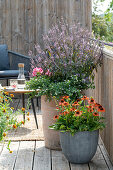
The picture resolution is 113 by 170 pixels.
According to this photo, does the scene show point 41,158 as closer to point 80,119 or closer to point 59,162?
point 59,162

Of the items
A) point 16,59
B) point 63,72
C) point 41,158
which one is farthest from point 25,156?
point 16,59

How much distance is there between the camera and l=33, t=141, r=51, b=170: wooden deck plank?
291 cm

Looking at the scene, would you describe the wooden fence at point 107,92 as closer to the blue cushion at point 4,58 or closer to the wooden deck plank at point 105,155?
the wooden deck plank at point 105,155

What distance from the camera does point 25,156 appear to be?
10.4ft

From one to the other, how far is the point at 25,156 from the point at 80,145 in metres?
0.61

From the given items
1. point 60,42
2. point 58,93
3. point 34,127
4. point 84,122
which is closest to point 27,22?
point 34,127

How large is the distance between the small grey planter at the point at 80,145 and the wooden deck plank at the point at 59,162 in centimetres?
9

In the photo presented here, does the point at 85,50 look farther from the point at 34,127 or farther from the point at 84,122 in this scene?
the point at 34,127

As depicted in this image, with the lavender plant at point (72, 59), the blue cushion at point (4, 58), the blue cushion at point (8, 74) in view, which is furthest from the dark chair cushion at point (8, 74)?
the lavender plant at point (72, 59)

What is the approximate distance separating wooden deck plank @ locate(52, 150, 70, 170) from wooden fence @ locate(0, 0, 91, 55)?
353 centimetres

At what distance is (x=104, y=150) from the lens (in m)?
3.31

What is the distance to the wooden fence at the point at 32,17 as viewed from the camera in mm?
6371

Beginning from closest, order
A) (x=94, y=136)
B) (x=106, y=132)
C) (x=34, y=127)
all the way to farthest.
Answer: (x=94, y=136) → (x=106, y=132) → (x=34, y=127)

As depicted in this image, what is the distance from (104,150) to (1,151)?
0.97 metres
